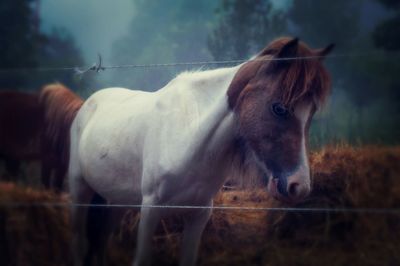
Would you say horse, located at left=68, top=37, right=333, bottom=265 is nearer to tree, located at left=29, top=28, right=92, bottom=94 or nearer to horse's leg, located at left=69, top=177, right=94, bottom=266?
horse's leg, located at left=69, top=177, right=94, bottom=266

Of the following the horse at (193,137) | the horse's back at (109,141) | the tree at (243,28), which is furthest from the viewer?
the horse's back at (109,141)

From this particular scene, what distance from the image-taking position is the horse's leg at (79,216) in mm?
3141

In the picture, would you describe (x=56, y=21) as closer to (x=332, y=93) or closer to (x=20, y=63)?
(x=20, y=63)

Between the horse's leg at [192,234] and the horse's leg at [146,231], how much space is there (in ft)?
0.52

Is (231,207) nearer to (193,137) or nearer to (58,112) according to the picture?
(193,137)

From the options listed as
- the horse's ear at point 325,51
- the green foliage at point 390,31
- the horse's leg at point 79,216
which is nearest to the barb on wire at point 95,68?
the horse's leg at point 79,216

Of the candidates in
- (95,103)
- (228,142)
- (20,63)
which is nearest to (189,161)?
(228,142)

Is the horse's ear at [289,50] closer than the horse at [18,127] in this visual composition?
Yes

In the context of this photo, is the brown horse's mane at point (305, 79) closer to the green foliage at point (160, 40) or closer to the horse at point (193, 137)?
the horse at point (193, 137)

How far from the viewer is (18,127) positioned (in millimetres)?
3152

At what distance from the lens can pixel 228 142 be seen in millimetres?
2707

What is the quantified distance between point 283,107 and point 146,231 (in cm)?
96

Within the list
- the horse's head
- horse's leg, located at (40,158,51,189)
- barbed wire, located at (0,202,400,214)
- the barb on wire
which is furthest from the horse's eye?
horse's leg, located at (40,158,51,189)

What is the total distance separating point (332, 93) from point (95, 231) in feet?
5.12
